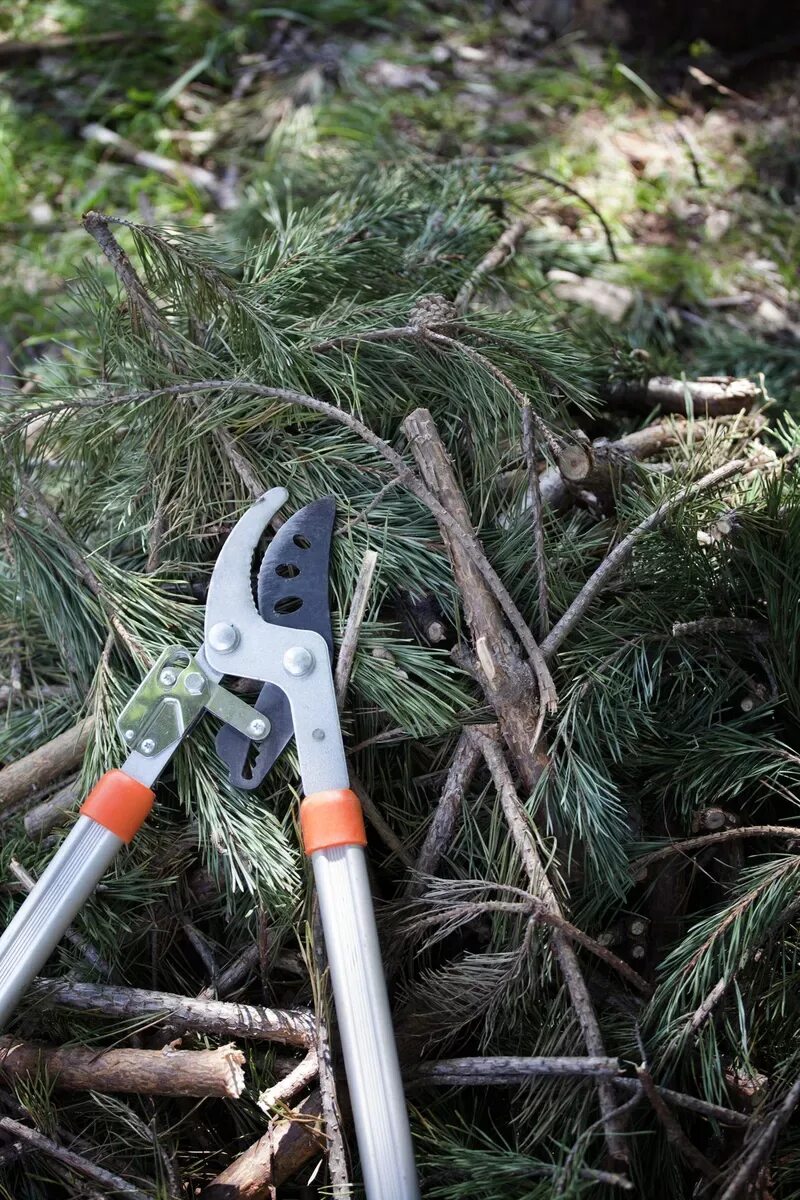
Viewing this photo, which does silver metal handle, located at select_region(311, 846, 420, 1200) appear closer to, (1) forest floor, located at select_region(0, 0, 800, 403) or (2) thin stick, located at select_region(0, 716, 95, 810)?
(2) thin stick, located at select_region(0, 716, 95, 810)

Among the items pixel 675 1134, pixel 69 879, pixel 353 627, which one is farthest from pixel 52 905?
pixel 675 1134

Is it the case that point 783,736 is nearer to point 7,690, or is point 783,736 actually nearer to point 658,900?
point 658,900

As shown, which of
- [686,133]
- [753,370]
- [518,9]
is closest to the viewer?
[753,370]

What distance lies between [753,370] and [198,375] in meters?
1.18

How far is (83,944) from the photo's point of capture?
4.12ft

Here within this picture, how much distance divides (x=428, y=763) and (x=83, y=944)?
1.67 feet

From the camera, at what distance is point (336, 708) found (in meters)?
1.21

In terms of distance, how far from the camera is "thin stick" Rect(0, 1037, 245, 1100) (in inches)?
44.1

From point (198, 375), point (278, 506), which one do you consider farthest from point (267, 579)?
point (198, 375)

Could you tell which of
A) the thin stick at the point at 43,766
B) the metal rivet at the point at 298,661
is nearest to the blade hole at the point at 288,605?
the metal rivet at the point at 298,661

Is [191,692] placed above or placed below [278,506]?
below

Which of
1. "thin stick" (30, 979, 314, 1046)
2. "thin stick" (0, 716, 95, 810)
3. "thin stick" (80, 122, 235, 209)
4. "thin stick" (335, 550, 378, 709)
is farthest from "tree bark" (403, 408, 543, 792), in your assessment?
"thin stick" (80, 122, 235, 209)

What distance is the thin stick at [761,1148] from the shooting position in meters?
1.00

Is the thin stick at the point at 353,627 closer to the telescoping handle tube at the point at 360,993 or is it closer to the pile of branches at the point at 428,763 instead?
the pile of branches at the point at 428,763
